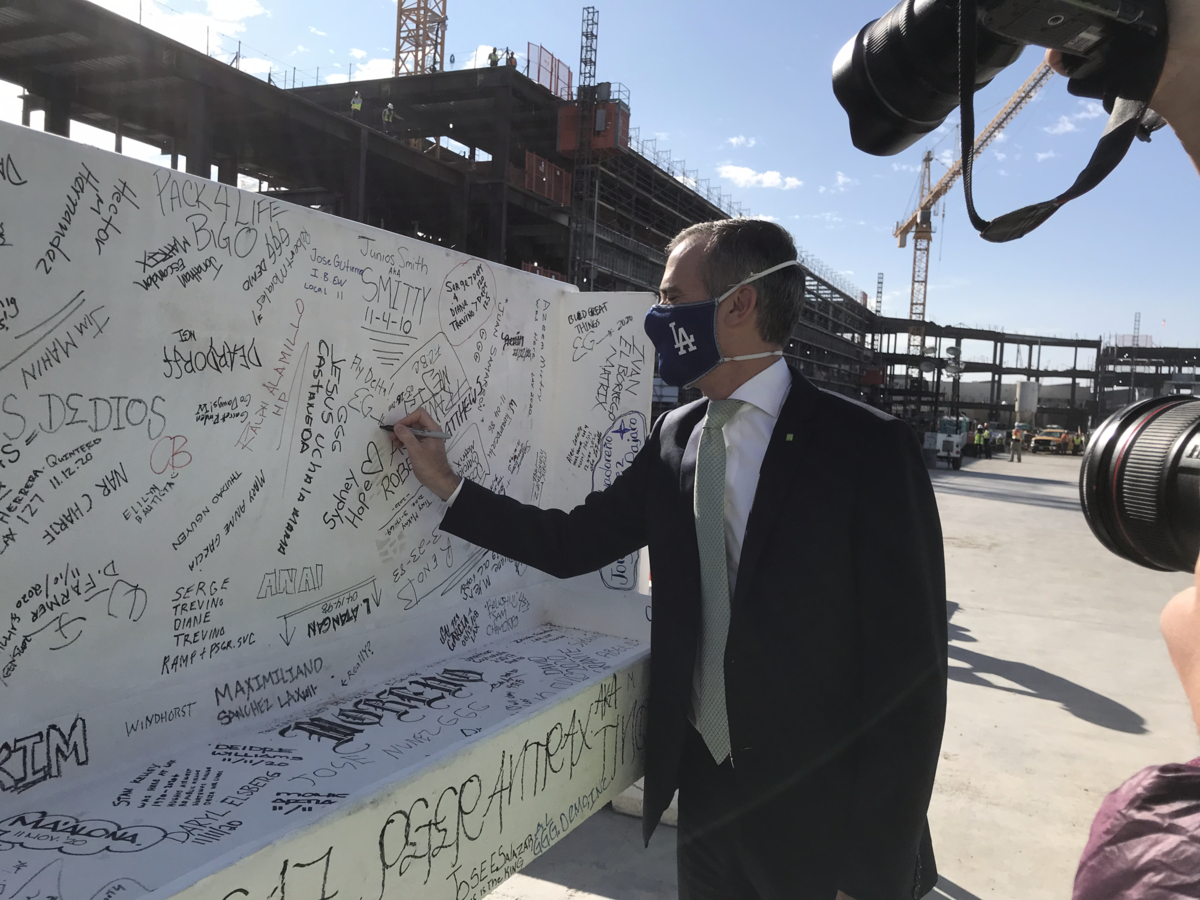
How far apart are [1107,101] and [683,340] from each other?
1045mm

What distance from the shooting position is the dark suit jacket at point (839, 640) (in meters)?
1.65

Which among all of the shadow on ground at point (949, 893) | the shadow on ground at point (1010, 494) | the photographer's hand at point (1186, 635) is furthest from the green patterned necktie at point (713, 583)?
the shadow on ground at point (1010, 494)

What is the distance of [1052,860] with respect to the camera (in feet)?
11.4

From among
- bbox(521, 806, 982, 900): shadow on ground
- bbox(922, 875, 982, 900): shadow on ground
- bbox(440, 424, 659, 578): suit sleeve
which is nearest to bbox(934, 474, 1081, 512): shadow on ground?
bbox(922, 875, 982, 900): shadow on ground

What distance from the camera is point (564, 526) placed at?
2332 mm

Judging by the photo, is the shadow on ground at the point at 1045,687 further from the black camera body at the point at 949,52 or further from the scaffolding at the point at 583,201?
the scaffolding at the point at 583,201

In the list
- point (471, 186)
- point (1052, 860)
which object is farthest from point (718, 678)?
point (471, 186)

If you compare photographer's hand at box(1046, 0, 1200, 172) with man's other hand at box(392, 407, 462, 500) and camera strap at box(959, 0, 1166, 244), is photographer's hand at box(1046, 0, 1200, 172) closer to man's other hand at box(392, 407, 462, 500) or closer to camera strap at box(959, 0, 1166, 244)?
camera strap at box(959, 0, 1166, 244)

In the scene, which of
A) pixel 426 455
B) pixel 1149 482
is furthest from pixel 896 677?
pixel 426 455

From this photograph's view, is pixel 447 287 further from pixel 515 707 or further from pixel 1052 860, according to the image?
pixel 1052 860

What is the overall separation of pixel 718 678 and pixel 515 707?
2.12 feet

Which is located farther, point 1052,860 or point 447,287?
point 1052,860

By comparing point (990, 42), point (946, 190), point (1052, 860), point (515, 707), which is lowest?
point (1052, 860)

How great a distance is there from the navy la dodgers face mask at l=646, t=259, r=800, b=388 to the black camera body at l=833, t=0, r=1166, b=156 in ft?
1.45
